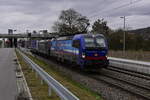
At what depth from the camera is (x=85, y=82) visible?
18203 millimetres

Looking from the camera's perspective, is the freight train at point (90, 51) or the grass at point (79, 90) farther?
the freight train at point (90, 51)

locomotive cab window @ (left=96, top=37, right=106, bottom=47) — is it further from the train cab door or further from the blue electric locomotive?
the train cab door

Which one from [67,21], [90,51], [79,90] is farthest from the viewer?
[67,21]

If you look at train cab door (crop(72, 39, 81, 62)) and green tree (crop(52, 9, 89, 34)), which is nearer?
train cab door (crop(72, 39, 81, 62))

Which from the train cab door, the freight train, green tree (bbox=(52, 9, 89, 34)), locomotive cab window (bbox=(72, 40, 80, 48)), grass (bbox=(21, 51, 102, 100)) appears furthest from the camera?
green tree (bbox=(52, 9, 89, 34))

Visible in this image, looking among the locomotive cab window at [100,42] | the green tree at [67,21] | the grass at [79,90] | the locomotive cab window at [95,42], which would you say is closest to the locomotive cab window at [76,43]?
the locomotive cab window at [95,42]

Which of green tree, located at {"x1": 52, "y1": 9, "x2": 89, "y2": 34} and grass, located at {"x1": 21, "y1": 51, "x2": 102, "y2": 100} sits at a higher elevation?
green tree, located at {"x1": 52, "y1": 9, "x2": 89, "y2": 34}

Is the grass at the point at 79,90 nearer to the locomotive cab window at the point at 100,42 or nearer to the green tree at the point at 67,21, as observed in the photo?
the locomotive cab window at the point at 100,42

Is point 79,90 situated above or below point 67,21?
below

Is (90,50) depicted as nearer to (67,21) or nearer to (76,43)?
(76,43)

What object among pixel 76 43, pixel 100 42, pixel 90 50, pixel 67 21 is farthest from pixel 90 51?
pixel 67 21

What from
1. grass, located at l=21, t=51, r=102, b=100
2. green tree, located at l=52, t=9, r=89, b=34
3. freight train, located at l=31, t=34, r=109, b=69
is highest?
green tree, located at l=52, t=9, r=89, b=34

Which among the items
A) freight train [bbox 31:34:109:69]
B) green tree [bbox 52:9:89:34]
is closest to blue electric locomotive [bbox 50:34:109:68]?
freight train [bbox 31:34:109:69]

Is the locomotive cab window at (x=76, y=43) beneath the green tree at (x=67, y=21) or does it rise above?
beneath
